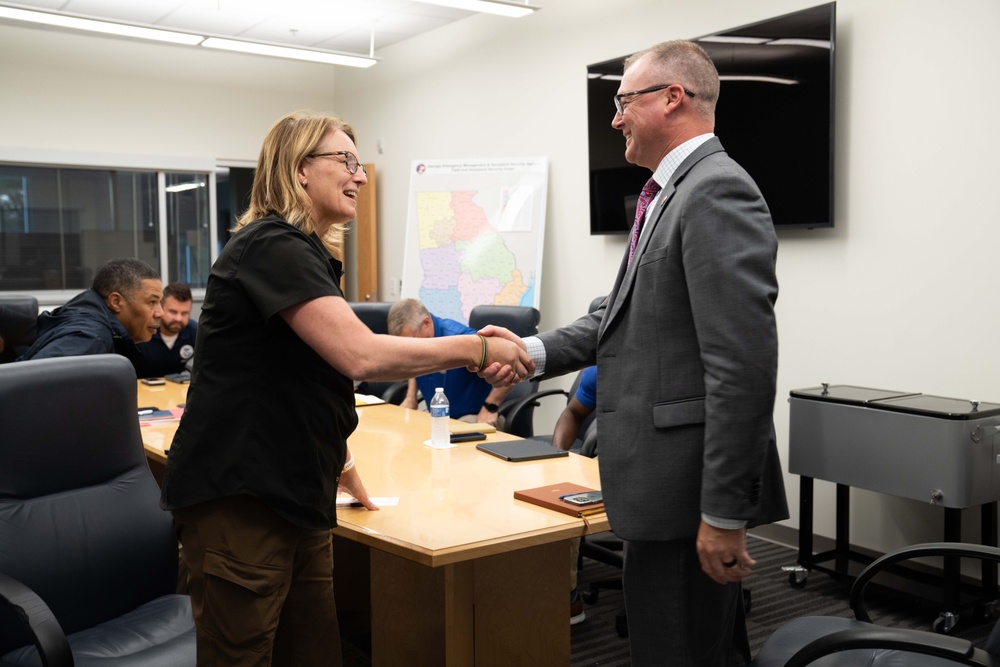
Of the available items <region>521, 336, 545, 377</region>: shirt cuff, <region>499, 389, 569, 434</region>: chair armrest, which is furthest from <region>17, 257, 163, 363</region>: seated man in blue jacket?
<region>521, 336, 545, 377</region>: shirt cuff

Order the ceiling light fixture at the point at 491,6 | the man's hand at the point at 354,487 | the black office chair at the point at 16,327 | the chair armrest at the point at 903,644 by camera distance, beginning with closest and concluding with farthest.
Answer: the chair armrest at the point at 903,644
the man's hand at the point at 354,487
the black office chair at the point at 16,327
the ceiling light fixture at the point at 491,6

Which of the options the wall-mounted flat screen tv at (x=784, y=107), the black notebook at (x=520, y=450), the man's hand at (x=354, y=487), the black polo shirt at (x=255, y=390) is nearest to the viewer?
the black polo shirt at (x=255, y=390)

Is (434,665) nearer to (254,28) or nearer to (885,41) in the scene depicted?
(885,41)

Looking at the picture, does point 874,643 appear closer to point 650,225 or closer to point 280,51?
point 650,225

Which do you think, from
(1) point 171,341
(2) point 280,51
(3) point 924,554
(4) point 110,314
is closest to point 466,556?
(3) point 924,554

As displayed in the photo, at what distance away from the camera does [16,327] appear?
4.79 m

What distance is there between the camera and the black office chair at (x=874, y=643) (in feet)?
4.68

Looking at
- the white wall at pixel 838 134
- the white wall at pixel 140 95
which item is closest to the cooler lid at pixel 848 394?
the white wall at pixel 838 134

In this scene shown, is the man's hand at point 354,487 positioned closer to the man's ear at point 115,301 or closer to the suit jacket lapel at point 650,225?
the suit jacket lapel at point 650,225

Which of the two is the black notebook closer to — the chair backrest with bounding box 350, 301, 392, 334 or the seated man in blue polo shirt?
the seated man in blue polo shirt

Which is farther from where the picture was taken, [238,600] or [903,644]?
[238,600]

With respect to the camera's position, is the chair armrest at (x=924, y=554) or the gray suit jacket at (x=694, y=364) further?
the chair armrest at (x=924, y=554)

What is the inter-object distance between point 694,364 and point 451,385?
2.70 m

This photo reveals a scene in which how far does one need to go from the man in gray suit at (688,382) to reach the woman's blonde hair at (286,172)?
637 mm
